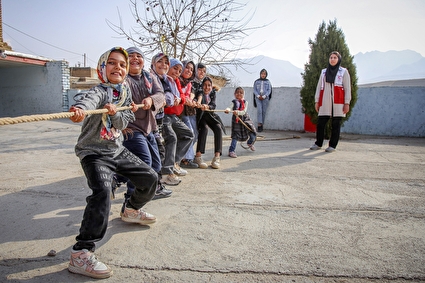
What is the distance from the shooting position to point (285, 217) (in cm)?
349

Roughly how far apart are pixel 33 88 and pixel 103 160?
55.6ft

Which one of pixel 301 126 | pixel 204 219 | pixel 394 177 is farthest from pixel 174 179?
pixel 301 126

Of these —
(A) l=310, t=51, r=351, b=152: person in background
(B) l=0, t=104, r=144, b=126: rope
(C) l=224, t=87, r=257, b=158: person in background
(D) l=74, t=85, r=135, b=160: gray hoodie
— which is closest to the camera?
(B) l=0, t=104, r=144, b=126: rope

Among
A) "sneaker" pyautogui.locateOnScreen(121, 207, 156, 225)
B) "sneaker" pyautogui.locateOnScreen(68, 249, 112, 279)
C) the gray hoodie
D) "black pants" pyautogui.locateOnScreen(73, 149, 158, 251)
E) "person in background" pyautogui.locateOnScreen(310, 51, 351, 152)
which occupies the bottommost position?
"sneaker" pyautogui.locateOnScreen(68, 249, 112, 279)

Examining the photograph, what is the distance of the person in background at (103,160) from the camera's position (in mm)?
2396

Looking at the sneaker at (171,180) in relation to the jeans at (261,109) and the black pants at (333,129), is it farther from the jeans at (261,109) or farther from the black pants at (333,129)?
the jeans at (261,109)

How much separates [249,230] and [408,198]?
7.92 feet

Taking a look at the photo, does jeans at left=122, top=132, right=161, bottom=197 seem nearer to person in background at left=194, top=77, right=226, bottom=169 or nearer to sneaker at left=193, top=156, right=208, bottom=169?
sneaker at left=193, top=156, right=208, bottom=169

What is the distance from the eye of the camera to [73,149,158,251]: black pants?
242cm

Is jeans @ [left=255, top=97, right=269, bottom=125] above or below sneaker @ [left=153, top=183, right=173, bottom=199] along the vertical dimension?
above

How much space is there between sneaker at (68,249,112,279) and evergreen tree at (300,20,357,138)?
847cm

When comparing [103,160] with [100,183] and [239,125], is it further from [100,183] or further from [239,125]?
[239,125]

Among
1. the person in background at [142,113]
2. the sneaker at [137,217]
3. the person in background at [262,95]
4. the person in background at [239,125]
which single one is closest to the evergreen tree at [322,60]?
the person in background at [262,95]

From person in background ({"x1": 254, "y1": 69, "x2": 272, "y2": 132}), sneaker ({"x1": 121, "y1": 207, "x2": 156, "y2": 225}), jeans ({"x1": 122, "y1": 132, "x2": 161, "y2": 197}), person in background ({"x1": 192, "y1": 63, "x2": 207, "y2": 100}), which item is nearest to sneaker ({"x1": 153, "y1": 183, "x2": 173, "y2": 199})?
jeans ({"x1": 122, "y1": 132, "x2": 161, "y2": 197})
